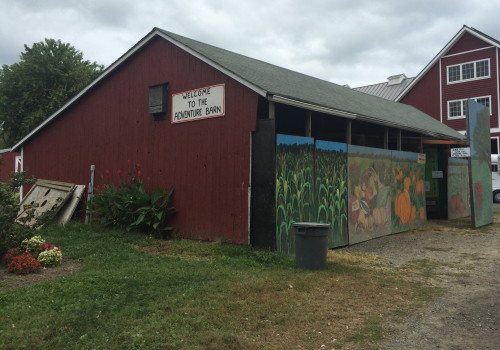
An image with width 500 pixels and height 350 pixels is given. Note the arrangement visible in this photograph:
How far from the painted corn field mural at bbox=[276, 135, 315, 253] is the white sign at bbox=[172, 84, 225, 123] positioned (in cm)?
187

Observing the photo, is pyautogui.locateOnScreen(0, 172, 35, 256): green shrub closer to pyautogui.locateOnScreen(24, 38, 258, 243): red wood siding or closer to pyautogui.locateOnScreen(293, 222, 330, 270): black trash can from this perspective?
pyautogui.locateOnScreen(24, 38, 258, 243): red wood siding

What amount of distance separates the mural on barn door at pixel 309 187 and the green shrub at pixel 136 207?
3218 mm

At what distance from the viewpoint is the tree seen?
3091 cm

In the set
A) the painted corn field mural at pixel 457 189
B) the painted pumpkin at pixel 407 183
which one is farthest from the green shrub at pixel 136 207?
the painted corn field mural at pixel 457 189

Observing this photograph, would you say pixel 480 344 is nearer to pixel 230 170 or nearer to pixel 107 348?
pixel 107 348

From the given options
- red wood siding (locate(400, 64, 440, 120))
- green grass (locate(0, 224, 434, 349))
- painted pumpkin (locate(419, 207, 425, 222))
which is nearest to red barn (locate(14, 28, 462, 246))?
green grass (locate(0, 224, 434, 349))

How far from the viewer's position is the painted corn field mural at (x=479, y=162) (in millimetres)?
14461

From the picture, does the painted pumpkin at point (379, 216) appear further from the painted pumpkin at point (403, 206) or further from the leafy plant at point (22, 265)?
the leafy plant at point (22, 265)

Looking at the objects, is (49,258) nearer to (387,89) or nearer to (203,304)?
(203,304)

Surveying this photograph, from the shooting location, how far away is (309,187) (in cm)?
962

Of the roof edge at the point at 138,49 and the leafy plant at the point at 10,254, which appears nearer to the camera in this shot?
the leafy plant at the point at 10,254

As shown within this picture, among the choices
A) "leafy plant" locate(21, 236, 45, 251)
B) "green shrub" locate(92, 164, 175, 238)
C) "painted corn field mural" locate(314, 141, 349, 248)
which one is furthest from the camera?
"green shrub" locate(92, 164, 175, 238)

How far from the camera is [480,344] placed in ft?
14.7

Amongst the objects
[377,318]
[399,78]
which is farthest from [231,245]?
[399,78]
